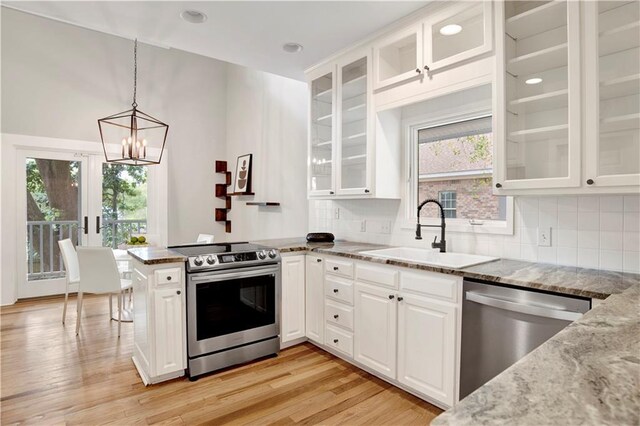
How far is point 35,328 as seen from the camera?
12.3 feet

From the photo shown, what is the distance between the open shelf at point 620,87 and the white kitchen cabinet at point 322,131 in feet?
6.67

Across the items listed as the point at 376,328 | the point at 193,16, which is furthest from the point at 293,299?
the point at 193,16

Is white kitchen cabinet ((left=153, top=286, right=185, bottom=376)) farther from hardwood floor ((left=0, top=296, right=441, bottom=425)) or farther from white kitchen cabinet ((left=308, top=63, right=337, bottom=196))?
white kitchen cabinet ((left=308, top=63, right=337, bottom=196))

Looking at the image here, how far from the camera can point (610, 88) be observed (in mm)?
1766

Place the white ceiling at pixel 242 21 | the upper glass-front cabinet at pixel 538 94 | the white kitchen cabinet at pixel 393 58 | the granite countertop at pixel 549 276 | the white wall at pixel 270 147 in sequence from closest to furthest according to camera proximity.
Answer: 1. the granite countertop at pixel 549 276
2. the upper glass-front cabinet at pixel 538 94
3. the white ceiling at pixel 242 21
4. the white kitchen cabinet at pixel 393 58
5. the white wall at pixel 270 147

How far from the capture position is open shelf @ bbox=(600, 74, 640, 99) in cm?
172

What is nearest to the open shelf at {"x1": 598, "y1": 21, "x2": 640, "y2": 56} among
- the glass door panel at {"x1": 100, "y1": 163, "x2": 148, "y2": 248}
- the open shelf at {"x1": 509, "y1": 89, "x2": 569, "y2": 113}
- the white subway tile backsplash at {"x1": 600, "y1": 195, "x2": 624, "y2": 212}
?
the open shelf at {"x1": 509, "y1": 89, "x2": 569, "y2": 113}

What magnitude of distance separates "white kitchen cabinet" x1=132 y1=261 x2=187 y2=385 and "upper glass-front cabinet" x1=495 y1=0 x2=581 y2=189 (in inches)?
90.4

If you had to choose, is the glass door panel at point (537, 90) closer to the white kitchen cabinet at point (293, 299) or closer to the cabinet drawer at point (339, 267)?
the cabinet drawer at point (339, 267)

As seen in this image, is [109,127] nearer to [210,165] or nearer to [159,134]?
[159,134]

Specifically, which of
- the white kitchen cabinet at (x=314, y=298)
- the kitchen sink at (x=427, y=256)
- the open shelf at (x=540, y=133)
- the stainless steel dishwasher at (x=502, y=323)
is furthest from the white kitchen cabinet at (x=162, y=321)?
the open shelf at (x=540, y=133)

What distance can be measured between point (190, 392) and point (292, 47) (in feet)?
9.67

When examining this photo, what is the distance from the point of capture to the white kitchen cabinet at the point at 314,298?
→ 121 inches

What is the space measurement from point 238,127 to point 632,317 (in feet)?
18.8
